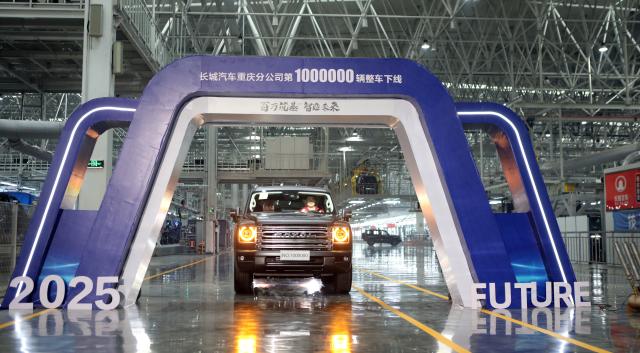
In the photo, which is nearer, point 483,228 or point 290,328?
point 290,328

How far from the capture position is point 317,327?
8.16m

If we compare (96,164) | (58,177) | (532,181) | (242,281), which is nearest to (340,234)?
(242,281)

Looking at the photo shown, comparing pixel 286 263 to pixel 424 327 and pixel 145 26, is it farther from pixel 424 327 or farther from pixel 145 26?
pixel 145 26

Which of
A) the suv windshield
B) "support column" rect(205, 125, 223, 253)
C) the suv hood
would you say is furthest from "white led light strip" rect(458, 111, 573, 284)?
"support column" rect(205, 125, 223, 253)

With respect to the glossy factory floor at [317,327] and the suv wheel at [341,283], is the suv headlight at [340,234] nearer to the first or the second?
the suv wheel at [341,283]

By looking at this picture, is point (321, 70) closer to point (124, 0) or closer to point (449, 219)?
point (449, 219)

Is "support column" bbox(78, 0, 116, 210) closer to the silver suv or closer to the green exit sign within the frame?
the green exit sign

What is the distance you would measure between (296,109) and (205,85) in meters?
1.51

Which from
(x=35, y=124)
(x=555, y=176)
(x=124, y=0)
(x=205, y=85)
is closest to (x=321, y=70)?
(x=205, y=85)

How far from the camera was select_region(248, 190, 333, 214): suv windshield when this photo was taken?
13.4 metres

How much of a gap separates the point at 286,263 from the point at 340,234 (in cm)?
112

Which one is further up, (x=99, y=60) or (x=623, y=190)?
(x=99, y=60)

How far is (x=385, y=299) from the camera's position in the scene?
12.0 metres

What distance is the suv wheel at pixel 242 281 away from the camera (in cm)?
1259
